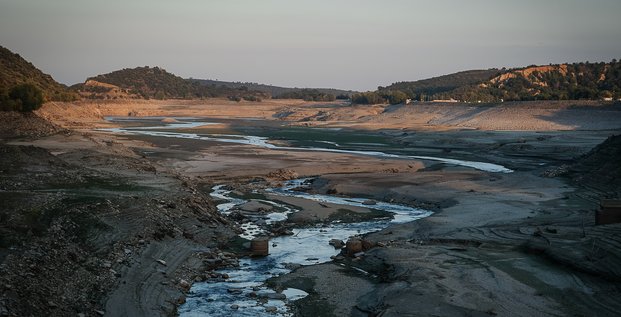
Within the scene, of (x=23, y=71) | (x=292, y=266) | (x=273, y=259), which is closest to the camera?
(x=292, y=266)

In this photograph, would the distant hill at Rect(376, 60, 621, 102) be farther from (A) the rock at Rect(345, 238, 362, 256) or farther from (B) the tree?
(A) the rock at Rect(345, 238, 362, 256)

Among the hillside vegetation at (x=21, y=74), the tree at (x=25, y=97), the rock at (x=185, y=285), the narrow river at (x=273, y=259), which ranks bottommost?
the narrow river at (x=273, y=259)

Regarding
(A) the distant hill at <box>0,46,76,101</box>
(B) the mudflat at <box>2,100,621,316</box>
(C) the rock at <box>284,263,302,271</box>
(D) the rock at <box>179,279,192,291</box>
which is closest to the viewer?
(B) the mudflat at <box>2,100,621,316</box>

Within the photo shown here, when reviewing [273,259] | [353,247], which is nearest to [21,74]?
[273,259]

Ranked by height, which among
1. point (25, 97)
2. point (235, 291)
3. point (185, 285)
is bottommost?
point (235, 291)

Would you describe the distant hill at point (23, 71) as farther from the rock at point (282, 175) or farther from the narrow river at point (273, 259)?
the narrow river at point (273, 259)

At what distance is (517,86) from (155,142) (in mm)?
93894

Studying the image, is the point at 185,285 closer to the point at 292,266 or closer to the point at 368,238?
the point at 292,266

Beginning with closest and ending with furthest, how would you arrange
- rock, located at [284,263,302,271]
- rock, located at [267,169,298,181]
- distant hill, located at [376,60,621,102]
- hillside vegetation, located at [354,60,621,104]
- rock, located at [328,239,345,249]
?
1. rock, located at [284,263,302,271]
2. rock, located at [328,239,345,249]
3. rock, located at [267,169,298,181]
4. distant hill, located at [376,60,621,102]
5. hillside vegetation, located at [354,60,621,104]

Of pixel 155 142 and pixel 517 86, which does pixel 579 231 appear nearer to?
pixel 155 142

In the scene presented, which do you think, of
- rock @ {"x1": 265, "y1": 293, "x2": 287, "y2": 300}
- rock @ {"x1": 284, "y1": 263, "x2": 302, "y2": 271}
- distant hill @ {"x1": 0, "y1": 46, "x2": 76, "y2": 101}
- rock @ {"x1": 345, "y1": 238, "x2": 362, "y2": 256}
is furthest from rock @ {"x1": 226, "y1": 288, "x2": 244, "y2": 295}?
distant hill @ {"x1": 0, "y1": 46, "x2": 76, "y2": 101}

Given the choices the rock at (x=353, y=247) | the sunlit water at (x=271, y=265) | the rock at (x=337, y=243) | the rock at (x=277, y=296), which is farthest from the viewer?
the rock at (x=337, y=243)

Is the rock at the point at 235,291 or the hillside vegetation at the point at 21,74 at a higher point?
the hillside vegetation at the point at 21,74

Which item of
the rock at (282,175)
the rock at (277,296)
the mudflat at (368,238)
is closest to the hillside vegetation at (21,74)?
the mudflat at (368,238)
